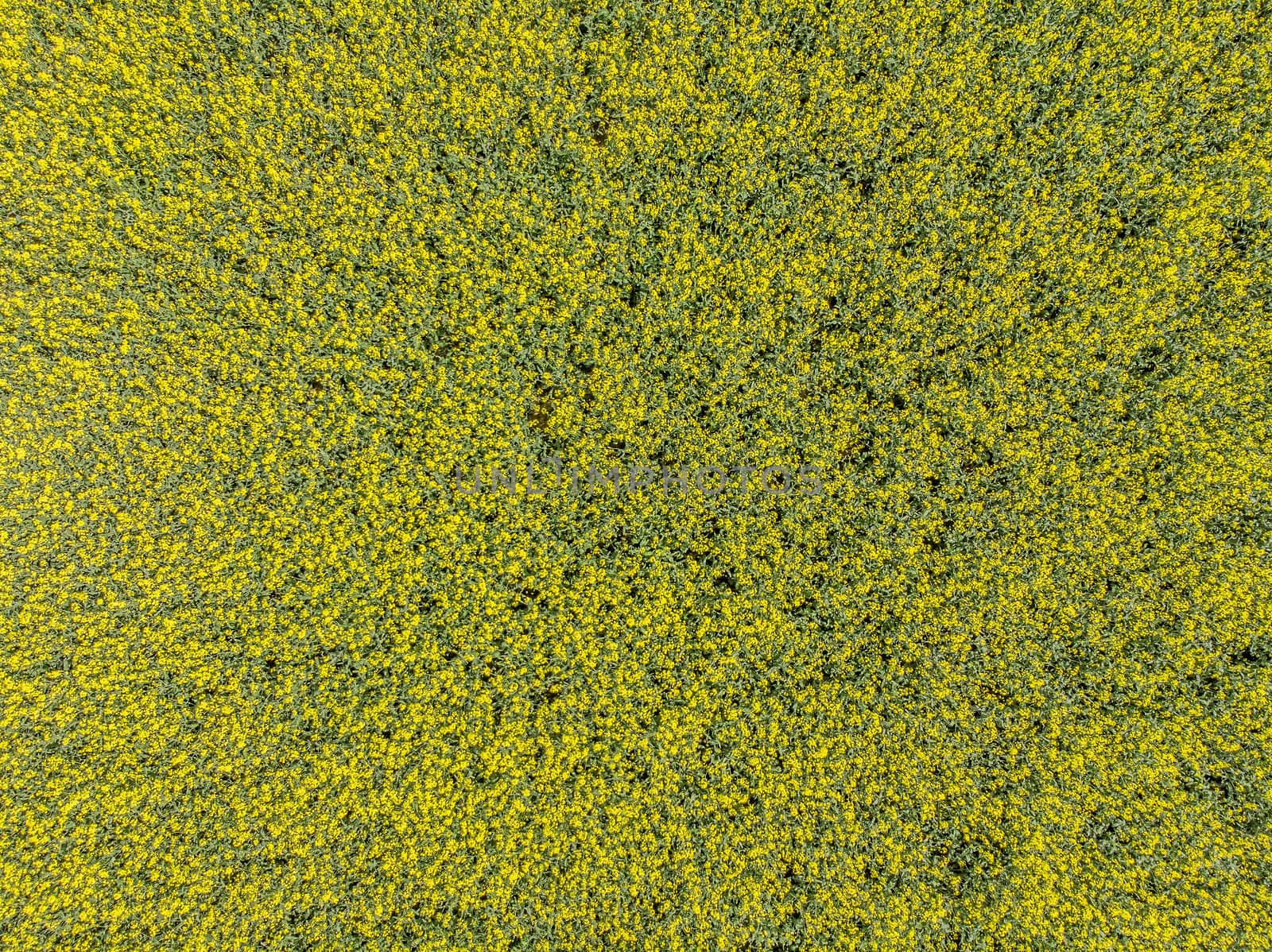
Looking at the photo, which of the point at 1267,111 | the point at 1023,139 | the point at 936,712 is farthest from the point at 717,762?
the point at 1267,111

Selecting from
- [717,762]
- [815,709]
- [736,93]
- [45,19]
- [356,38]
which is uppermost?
[736,93]

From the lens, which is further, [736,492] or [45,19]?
[736,492]

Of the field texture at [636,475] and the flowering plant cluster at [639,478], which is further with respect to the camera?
the flowering plant cluster at [639,478]

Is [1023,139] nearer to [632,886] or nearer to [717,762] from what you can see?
[717,762]

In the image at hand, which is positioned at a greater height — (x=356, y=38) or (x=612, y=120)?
(x=612, y=120)

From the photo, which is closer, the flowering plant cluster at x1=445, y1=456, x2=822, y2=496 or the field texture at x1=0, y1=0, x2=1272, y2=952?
the field texture at x1=0, y1=0, x2=1272, y2=952

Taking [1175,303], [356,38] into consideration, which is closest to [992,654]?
[1175,303]
